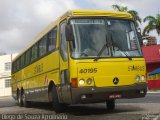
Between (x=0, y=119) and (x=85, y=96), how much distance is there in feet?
10.1

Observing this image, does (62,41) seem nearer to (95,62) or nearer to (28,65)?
(95,62)

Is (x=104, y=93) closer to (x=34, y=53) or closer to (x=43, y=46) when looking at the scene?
(x=43, y=46)

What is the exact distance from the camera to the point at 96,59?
15008mm

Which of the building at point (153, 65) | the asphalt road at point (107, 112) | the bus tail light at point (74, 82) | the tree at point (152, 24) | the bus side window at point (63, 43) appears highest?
the tree at point (152, 24)

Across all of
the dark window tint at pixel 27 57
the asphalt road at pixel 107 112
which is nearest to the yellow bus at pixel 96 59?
the asphalt road at pixel 107 112

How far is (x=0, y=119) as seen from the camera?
50.9ft

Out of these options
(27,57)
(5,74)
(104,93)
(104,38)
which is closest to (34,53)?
(27,57)

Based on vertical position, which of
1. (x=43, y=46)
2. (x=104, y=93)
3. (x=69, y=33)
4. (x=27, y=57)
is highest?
(x=27, y=57)

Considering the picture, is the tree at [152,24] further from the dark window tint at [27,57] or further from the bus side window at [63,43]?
the bus side window at [63,43]

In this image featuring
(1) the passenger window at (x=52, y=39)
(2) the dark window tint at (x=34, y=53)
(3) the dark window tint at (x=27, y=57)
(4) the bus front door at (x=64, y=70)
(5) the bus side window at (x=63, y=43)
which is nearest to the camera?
(4) the bus front door at (x=64, y=70)

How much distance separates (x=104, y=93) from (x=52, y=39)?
3930 millimetres

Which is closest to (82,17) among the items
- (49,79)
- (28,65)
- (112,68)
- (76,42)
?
(76,42)

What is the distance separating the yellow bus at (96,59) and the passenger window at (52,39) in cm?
42

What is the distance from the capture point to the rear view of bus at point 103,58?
1484cm
